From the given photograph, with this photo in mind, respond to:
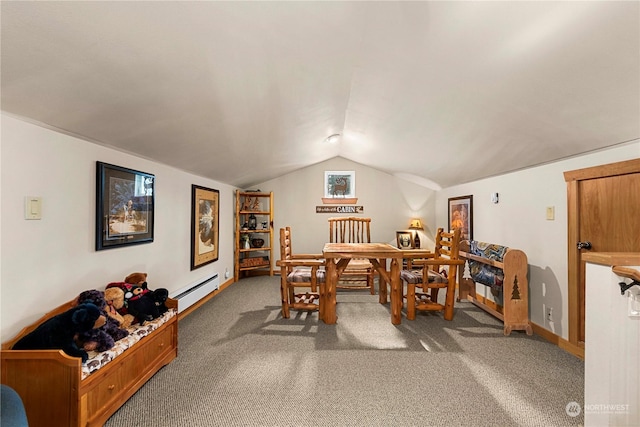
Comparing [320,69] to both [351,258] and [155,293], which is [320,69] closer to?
[351,258]

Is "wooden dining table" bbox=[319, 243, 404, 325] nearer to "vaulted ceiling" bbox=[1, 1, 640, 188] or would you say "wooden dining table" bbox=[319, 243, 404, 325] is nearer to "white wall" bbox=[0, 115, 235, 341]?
"vaulted ceiling" bbox=[1, 1, 640, 188]

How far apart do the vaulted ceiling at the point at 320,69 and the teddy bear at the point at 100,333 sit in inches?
44.2

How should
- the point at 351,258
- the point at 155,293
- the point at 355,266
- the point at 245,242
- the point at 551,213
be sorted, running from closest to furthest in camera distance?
1. the point at 155,293
2. the point at 551,213
3. the point at 351,258
4. the point at 355,266
5. the point at 245,242

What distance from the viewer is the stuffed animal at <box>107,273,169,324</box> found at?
1.98 metres

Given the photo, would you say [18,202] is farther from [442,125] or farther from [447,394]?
[442,125]

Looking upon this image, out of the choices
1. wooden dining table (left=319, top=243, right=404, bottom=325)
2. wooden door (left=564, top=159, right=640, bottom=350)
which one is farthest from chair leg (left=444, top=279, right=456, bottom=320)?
wooden door (left=564, top=159, right=640, bottom=350)

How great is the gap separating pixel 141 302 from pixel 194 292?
1.39 m

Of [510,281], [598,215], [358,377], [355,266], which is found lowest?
[358,377]

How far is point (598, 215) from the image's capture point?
2154 millimetres

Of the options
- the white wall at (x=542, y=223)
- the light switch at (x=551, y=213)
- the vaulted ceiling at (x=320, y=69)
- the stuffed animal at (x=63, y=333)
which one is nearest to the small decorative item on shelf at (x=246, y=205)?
the vaulted ceiling at (x=320, y=69)

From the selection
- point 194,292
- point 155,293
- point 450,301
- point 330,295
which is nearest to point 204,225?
point 194,292

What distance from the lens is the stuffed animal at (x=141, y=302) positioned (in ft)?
6.49

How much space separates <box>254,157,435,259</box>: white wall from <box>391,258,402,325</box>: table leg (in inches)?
105

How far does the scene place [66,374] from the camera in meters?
1.34
